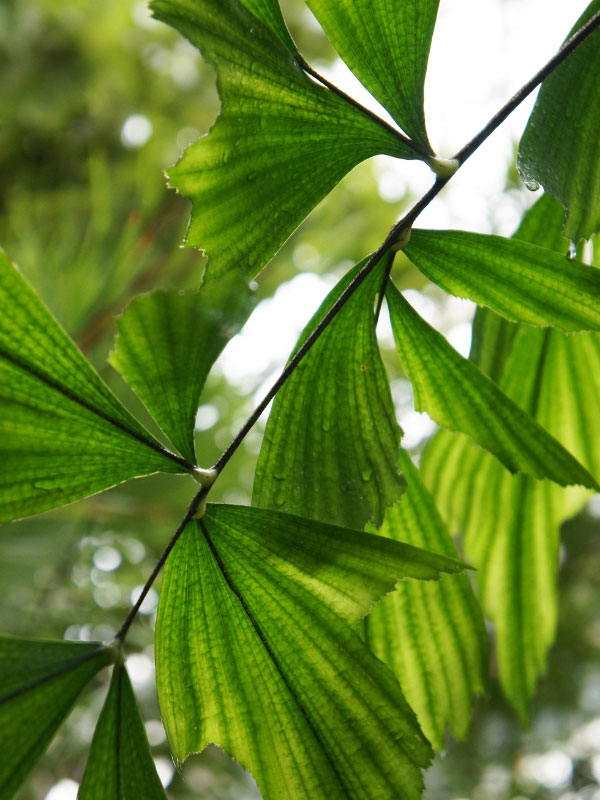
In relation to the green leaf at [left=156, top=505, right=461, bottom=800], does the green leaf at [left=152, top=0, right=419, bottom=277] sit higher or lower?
higher

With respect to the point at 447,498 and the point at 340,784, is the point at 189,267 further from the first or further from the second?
the point at 340,784

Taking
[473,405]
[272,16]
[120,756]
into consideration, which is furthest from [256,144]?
[120,756]

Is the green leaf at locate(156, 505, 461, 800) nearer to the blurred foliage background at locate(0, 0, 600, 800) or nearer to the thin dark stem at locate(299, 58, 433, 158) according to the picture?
the thin dark stem at locate(299, 58, 433, 158)

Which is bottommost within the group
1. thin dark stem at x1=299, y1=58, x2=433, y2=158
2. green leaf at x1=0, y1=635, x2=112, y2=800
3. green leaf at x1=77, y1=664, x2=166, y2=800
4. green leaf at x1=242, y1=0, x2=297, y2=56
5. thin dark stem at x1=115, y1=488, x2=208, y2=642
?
green leaf at x1=77, y1=664, x2=166, y2=800

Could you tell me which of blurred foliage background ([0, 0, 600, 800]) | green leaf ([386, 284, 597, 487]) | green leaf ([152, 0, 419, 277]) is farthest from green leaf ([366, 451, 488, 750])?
blurred foliage background ([0, 0, 600, 800])

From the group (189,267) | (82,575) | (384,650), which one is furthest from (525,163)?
(82,575)

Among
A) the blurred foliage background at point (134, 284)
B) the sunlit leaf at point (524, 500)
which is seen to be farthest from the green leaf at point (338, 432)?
the blurred foliage background at point (134, 284)

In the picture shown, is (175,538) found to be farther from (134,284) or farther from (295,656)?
(134,284)
